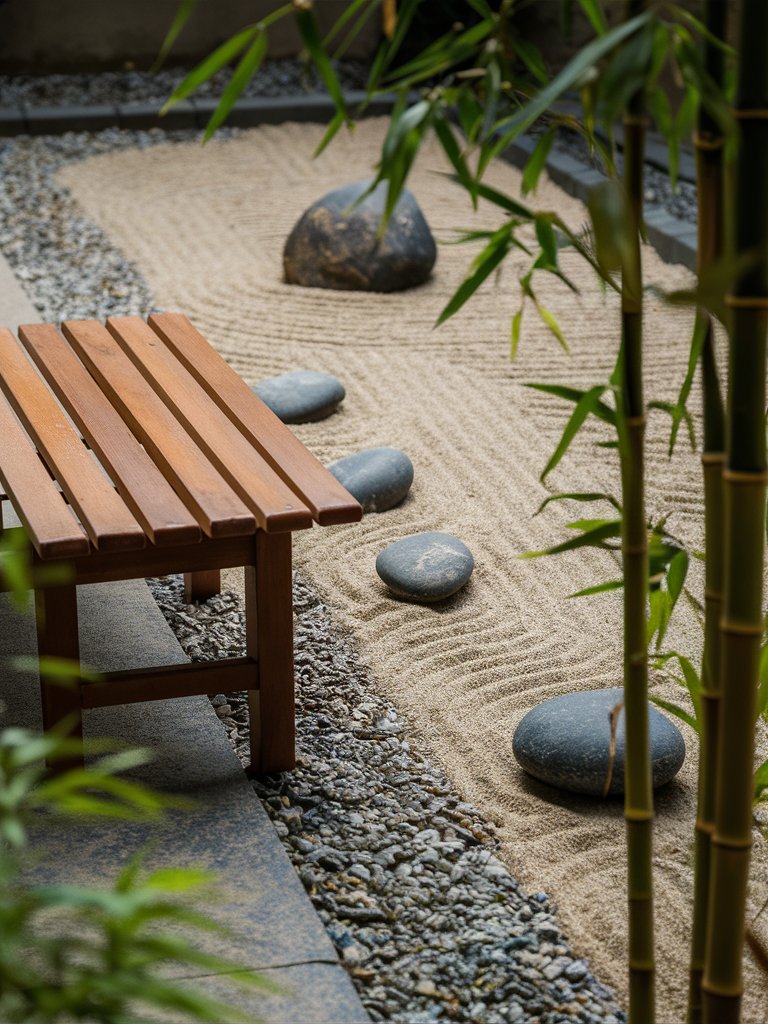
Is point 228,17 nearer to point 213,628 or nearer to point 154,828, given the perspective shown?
point 213,628

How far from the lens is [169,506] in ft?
7.57

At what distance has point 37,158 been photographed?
7742 mm

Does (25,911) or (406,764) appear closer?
(25,911)

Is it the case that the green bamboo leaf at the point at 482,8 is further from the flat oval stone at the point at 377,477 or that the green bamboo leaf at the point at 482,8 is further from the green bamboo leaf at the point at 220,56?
the flat oval stone at the point at 377,477

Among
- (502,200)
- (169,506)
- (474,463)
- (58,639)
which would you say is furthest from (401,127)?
(474,463)

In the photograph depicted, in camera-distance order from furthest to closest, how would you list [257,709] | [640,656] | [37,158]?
[37,158] < [257,709] < [640,656]

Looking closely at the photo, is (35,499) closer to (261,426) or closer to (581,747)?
(261,426)

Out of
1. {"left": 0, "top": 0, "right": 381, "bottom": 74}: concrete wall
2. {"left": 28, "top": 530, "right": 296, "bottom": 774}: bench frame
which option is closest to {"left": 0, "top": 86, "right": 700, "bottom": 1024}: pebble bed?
{"left": 28, "top": 530, "right": 296, "bottom": 774}: bench frame

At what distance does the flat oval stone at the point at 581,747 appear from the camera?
2.46 m

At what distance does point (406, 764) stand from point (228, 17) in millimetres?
8056

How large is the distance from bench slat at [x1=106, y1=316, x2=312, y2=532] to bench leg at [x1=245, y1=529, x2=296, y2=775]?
0.24 feet

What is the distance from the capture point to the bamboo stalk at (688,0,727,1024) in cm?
136

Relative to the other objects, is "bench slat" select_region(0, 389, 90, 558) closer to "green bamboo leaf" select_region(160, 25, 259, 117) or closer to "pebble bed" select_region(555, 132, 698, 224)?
"green bamboo leaf" select_region(160, 25, 259, 117)

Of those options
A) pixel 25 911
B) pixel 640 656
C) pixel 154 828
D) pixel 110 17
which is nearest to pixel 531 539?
pixel 154 828
